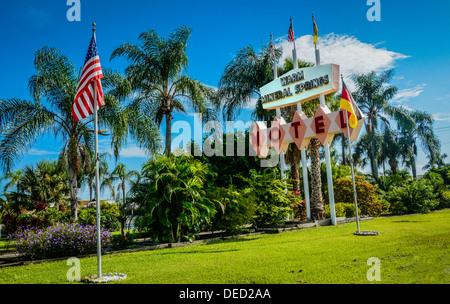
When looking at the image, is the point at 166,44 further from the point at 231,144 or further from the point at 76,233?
the point at 76,233

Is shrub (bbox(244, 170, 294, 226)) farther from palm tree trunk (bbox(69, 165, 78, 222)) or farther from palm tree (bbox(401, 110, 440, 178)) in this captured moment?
palm tree (bbox(401, 110, 440, 178))

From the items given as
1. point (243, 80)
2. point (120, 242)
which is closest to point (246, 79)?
point (243, 80)

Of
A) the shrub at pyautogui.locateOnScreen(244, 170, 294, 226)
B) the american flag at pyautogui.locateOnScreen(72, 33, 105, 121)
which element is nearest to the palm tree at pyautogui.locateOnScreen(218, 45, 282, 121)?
the shrub at pyautogui.locateOnScreen(244, 170, 294, 226)

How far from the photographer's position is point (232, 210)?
1489cm

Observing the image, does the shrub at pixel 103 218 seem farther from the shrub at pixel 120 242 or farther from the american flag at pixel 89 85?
the american flag at pixel 89 85

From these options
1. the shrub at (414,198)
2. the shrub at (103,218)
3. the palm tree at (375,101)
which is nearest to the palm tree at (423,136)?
the palm tree at (375,101)

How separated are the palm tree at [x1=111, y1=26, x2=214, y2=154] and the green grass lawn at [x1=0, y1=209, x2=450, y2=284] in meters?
10.3

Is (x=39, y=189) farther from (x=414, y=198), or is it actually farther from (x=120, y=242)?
(x=414, y=198)

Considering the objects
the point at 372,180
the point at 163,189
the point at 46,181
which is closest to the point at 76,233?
the point at 163,189

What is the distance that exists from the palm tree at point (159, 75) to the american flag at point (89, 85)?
10.9 metres

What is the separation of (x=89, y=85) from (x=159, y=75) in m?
11.9

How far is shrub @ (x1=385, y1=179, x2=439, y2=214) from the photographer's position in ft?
72.4

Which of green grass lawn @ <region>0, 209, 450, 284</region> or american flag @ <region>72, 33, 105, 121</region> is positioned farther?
american flag @ <region>72, 33, 105, 121</region>
